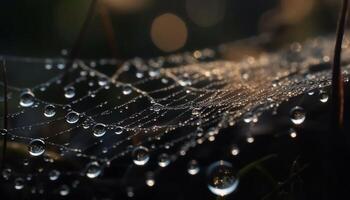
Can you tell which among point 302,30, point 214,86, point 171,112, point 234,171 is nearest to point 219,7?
point 302,30

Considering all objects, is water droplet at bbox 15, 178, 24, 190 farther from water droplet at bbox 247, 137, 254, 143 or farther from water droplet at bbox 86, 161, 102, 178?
water droplet at bbox 247, 137, 254, 143

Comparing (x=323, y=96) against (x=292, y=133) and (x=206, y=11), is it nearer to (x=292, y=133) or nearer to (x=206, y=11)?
(x=292, y=133)

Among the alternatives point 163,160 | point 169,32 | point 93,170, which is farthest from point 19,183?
point 169,32

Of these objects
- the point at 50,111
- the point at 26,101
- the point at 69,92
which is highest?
the point at 69,92

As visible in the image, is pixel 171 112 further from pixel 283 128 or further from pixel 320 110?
pixel 320 110

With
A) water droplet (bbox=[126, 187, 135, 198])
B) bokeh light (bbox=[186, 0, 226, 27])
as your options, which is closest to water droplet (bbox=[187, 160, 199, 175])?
water droplet (bbox=[126, 187, 135, 198])

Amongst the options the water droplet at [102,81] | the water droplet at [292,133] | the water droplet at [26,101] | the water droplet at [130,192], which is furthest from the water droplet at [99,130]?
the water droplet at [102,81]
